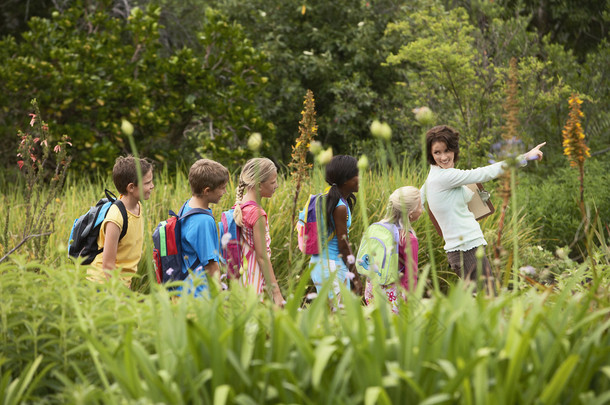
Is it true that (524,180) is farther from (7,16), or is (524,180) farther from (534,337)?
(7,16)

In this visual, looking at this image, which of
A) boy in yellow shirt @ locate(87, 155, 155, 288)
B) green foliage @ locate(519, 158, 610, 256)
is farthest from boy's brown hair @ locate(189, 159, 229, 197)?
green foliage @ locate(519, 158, 610, 256)

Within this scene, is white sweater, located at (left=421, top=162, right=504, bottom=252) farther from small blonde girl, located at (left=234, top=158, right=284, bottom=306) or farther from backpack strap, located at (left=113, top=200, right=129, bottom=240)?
backpack strap, located at (left=113, top=200, right=129, bottom=240)

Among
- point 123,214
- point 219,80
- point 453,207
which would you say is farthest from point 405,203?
point 219,80

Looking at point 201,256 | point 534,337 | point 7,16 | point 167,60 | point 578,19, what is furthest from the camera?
point 7,16

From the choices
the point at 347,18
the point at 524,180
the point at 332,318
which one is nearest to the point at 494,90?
the point at 524,180

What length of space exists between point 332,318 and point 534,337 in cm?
76

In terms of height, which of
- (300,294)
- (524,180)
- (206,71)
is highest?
(206,71)

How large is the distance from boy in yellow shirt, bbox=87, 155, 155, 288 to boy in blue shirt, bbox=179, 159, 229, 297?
285 mm

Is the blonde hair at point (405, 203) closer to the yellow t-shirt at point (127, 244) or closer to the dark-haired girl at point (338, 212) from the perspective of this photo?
the dark-haired girl at point (338, 212)

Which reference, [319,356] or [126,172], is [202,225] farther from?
[319,356]

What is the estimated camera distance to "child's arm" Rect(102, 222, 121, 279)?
12.9 ft

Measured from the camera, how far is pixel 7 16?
476 inches

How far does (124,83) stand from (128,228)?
241 inches

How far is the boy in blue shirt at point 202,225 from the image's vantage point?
4047 millimetres
